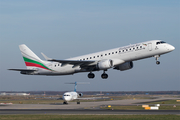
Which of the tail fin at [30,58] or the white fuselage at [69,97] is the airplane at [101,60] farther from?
the white fuselage at [69,97]

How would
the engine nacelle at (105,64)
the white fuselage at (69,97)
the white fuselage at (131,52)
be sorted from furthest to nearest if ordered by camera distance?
the white fuselage at (69,97)
the engine nacelle at (105,64)
the white fuselage at (131,52)

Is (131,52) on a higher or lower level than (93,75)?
higher

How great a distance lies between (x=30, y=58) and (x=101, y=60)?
19186 mm

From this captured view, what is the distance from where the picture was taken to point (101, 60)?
174 ft

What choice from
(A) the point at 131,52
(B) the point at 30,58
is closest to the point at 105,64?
(A) the point at 131,52

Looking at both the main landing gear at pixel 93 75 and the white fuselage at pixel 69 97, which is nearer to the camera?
the main landing gear at pixel 93 75

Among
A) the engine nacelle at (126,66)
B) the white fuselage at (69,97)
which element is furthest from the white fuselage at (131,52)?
the white fuselage at (69,97)

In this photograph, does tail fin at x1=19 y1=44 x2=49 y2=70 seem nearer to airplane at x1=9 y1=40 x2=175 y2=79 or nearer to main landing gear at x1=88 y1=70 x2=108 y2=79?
airplane at x1=9 y1=40 x2=175 y2=79

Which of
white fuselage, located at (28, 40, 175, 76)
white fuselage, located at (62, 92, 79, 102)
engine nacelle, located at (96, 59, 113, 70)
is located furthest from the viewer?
white fuselage, located at (62, 92, 79, 102)

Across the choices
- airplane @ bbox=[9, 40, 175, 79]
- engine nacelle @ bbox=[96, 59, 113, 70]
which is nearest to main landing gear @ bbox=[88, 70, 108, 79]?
airplane @ bbox=[9, 40, 175, 79]

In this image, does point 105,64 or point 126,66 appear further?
point 126,66

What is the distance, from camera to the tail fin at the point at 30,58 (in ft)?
202

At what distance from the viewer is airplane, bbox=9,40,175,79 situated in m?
49.1

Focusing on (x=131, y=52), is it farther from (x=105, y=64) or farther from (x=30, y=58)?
(x=30, y=58)
